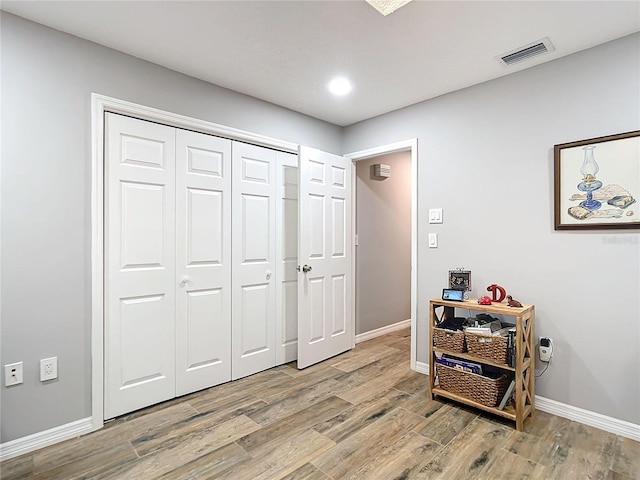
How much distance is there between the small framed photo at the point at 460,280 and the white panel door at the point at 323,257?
1174mm

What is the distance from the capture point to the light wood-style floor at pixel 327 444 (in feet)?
5.62

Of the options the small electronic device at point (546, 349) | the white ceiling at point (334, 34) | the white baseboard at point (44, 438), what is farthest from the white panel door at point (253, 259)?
the small electronic device at point (546, 349)

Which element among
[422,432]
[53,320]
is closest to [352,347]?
[422,432]

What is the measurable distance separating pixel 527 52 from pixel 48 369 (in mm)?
3507

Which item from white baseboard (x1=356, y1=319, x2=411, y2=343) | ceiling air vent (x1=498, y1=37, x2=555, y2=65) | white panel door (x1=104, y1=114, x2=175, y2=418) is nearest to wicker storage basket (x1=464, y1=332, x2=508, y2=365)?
white baseboard (x1=356, y1=319, x2=411, y2=343)

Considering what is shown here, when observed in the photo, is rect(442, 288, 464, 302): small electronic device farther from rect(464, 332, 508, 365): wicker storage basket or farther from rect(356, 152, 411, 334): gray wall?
rect(356, 152, 411, 334): gray wall

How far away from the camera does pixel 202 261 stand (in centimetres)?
261

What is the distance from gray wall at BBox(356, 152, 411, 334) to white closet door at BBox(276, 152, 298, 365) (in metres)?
0.87

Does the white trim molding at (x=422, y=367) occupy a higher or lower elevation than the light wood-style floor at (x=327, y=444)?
higher

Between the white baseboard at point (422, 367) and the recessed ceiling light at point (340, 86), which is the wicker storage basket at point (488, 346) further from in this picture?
the recessed ceiling light at point (340, 86)

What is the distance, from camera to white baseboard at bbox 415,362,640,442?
78.4 inches

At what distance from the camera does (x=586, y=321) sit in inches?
85.0

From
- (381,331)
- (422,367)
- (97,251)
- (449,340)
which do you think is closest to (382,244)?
→ (381,331)

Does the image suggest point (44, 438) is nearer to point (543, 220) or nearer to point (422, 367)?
point (422, 367)
